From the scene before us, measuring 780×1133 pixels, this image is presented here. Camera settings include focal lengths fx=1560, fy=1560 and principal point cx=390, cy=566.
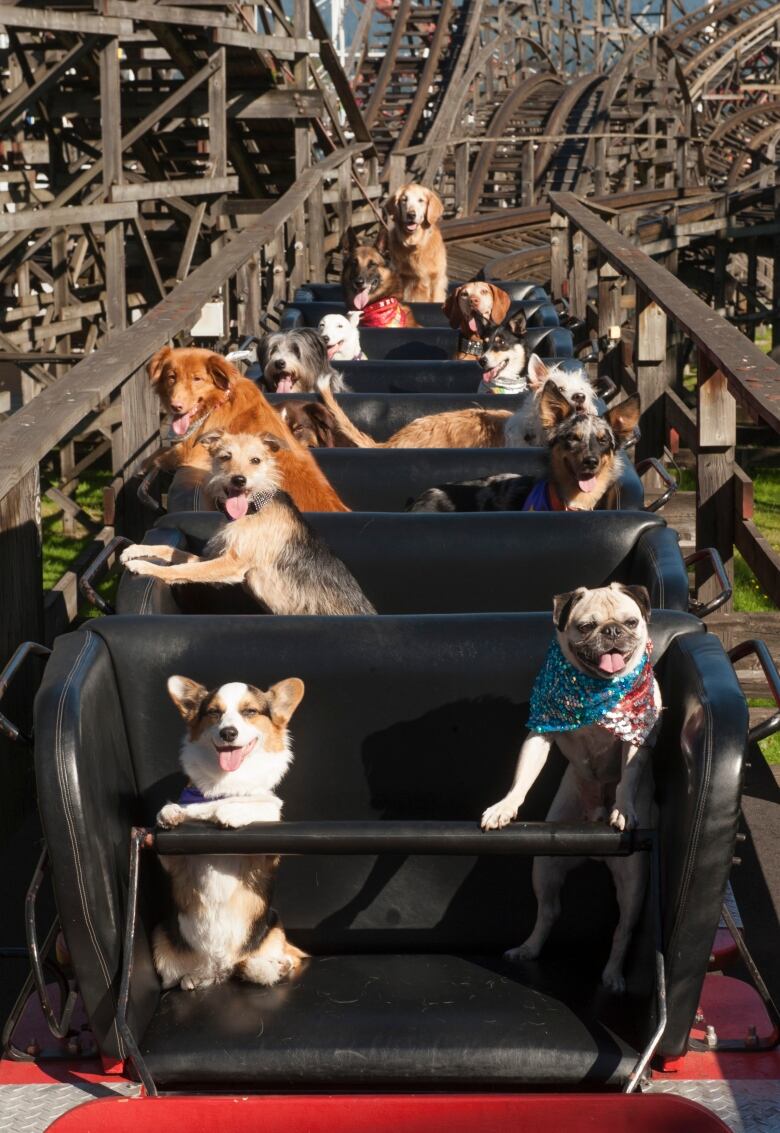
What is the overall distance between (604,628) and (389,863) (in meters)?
0.74

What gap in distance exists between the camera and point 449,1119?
2439 millimetres

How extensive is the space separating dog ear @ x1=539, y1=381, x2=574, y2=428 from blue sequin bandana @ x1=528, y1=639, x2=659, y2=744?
2.54 meters

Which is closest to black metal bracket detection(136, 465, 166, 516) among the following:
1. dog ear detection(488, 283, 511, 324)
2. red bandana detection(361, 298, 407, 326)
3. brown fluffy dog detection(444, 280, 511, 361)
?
brown fluffy dog detection(444, 280, 511, 361)

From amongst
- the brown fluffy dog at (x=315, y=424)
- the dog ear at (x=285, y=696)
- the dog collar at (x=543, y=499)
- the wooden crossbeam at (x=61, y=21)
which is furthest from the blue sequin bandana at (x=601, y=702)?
the wooden crossbeam at (x=61, y=21)

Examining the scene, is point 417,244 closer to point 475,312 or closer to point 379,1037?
point 475,312

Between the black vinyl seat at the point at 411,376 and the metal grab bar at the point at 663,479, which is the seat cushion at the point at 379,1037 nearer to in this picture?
the metal grab bar at the point at 663,479

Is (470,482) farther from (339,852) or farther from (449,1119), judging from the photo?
(449,1119)

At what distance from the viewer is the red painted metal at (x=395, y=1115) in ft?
8.00

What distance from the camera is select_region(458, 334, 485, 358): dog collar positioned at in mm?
7570

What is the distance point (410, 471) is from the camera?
5.00 m

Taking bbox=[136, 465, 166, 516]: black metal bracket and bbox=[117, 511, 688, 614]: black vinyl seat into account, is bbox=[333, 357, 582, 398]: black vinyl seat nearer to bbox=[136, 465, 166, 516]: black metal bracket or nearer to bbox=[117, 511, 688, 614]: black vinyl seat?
bbox=[136, 465, 166, 516]: black metal bracket

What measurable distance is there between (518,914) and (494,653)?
0.56 meters

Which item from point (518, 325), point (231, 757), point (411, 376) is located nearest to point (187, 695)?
point (231, 757)

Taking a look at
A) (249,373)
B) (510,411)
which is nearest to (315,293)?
(249,373)
